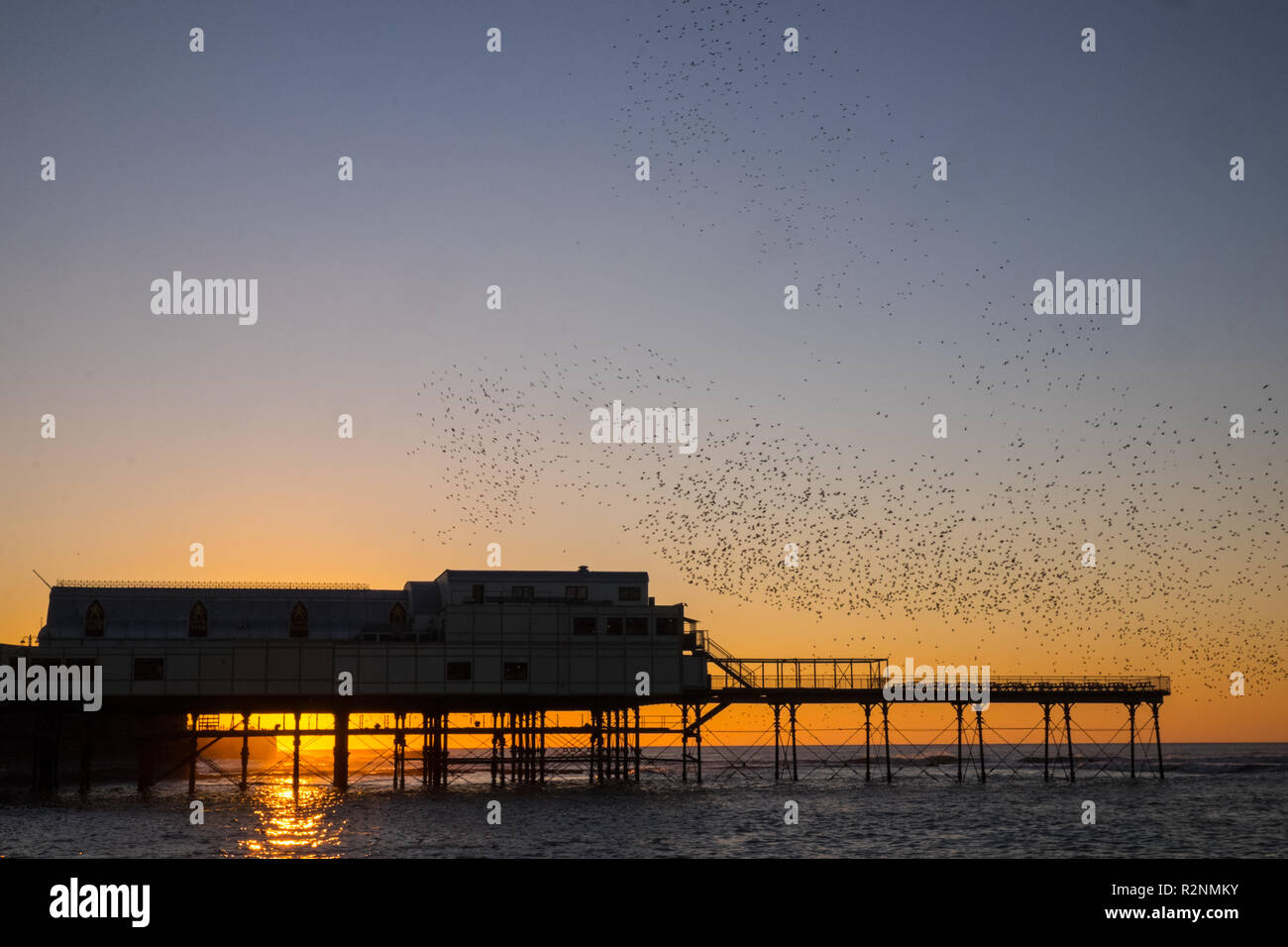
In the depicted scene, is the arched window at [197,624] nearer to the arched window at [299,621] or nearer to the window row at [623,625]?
the arched window at [299,621]

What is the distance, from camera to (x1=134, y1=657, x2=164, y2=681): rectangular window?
229ft

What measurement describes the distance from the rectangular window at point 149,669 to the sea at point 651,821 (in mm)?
7131

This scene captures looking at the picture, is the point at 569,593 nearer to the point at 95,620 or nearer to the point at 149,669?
the point at 149,669

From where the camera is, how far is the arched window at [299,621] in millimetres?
73500

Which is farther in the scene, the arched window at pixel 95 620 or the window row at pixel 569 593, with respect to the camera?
the window row at pixel 569 593

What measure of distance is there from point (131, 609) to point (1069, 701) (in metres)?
61.6

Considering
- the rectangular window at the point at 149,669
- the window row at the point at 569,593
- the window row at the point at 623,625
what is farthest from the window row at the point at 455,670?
the window row at the point at 569,593

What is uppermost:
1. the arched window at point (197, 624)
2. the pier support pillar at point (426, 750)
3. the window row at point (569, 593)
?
the window row at point (569, 593)

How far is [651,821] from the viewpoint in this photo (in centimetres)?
5875

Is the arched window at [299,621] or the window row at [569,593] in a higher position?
the window row at [569,593]

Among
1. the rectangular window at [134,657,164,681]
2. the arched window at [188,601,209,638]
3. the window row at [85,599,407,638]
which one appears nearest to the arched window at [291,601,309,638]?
the window row at [85,599,407,638]

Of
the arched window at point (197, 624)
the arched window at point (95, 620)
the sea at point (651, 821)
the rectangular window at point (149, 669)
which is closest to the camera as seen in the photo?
the sea at point (651, 821)
